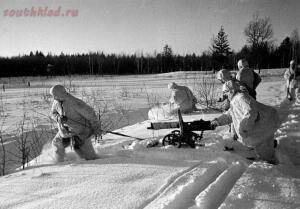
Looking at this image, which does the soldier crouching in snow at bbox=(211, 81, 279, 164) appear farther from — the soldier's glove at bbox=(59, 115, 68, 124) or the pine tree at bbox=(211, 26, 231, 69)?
the pine tree at bbox=(211, 26, 231, 69)

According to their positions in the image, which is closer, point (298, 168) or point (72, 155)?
point (298, 168)

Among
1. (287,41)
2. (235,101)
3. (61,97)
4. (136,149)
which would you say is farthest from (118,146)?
(287,41)

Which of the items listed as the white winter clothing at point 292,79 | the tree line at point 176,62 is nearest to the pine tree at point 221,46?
the tree line at point 176,62

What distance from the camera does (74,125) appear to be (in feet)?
17.1

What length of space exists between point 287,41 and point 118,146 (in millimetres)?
60495

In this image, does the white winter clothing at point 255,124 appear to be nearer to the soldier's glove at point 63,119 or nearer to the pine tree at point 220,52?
the soldier's glove at point 63,119

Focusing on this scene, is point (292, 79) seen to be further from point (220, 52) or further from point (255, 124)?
point (220, 52)

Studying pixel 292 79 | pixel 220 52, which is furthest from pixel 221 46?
pixel 292 79

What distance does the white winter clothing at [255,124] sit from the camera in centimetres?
407

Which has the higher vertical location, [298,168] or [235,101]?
[235,101]

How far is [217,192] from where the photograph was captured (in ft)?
10.1

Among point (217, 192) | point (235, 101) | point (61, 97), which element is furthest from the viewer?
point (61, 97)

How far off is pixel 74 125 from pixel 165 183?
260 cm

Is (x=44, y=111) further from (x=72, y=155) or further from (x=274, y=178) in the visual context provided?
(x=274, y=178)
